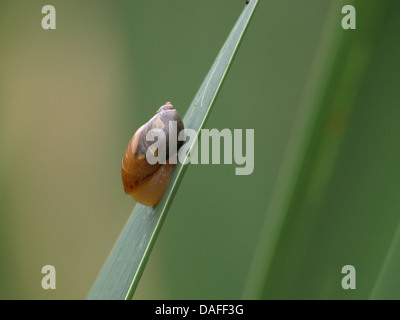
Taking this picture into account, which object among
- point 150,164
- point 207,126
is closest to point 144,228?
point 150,164

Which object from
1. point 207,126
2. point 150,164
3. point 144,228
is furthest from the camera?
point 207,126

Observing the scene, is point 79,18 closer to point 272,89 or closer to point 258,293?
point 272,89

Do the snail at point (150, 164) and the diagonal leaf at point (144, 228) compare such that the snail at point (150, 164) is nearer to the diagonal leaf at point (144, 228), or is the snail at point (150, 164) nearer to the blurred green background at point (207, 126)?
the diagonal leaf at point (144, 228)

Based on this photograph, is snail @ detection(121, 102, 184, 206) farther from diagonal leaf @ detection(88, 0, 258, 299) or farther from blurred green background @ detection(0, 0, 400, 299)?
blurred green background @ detection(0, 0, 400, 299)

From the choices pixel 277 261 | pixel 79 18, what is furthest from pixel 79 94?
pixel 277 261

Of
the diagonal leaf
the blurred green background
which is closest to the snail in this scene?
the diagonal leaf

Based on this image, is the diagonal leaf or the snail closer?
the diagonal leaf

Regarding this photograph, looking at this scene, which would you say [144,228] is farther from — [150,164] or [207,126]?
[207,126]

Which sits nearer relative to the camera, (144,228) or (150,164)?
(144,228)
